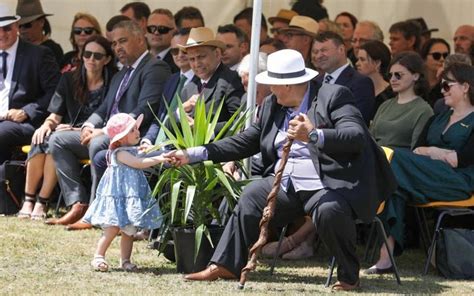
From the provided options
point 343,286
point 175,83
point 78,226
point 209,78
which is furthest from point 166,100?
point 343,286

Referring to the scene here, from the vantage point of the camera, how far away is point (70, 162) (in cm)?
925

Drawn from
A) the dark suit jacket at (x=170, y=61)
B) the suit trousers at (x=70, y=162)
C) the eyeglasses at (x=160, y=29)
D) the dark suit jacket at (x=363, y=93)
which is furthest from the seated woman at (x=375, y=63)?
the suit trousers at (x=70, y=162)

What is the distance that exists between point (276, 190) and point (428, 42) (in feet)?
13.4

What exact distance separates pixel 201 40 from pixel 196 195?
1.75 metres

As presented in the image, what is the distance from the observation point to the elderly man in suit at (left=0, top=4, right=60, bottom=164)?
9750mm

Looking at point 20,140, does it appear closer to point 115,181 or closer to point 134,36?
point 134,36

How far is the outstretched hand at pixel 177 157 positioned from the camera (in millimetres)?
6902

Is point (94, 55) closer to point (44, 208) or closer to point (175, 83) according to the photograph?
point (175, 83)

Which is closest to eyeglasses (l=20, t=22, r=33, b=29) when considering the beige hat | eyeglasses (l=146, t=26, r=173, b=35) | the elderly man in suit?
the elderly man in suit

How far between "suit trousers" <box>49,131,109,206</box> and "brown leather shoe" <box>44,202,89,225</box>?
61mm

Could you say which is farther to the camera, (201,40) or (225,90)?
(201,40)

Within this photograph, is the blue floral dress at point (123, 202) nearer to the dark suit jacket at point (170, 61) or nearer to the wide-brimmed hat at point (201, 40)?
the wide-brimmed hat at point (201, 40)

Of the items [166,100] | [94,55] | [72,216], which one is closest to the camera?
[166,100]

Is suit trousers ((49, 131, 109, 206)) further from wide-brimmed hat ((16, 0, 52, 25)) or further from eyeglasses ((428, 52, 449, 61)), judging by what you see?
eyeglasses ((428, 52, 449, 61))
